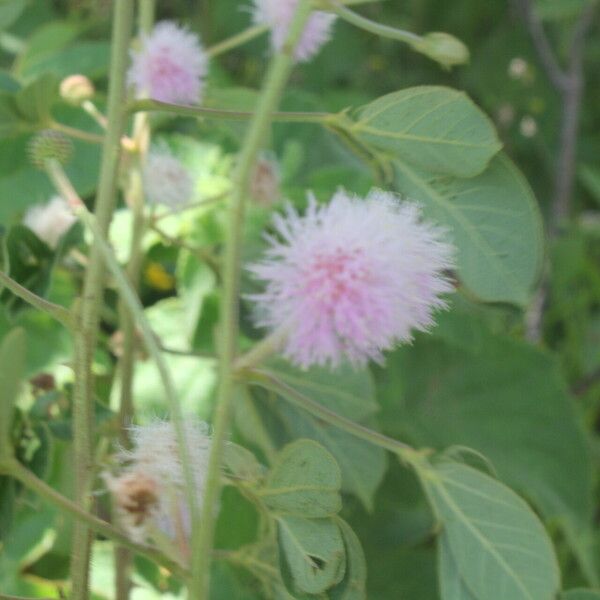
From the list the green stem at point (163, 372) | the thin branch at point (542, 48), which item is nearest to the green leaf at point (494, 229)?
the green stem at point (163, 372)

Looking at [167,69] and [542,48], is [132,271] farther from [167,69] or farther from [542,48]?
[542,48]

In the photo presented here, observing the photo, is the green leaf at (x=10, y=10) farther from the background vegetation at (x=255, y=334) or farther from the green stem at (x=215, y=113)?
the green stem at (x=215, y=113)

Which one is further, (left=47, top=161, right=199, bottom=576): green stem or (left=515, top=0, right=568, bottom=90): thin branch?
(left=515, top=0, right=568, bottom=90): thin branch

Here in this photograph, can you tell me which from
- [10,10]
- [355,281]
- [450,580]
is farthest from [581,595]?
[10,10]

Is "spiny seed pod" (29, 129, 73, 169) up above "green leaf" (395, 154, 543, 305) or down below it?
above

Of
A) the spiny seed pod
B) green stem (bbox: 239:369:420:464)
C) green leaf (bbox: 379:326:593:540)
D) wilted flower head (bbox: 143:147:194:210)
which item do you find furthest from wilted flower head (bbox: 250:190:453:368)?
green leaf (bbox: 379:326:593:540)

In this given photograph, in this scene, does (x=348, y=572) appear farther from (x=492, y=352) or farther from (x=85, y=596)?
(x=492, y=352)

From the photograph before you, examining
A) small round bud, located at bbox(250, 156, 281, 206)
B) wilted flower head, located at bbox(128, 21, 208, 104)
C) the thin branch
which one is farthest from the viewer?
the thin branch

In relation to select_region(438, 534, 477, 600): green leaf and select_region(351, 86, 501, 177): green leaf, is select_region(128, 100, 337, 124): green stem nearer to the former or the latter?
select_region(351, 86, 501, 177): green leaf
